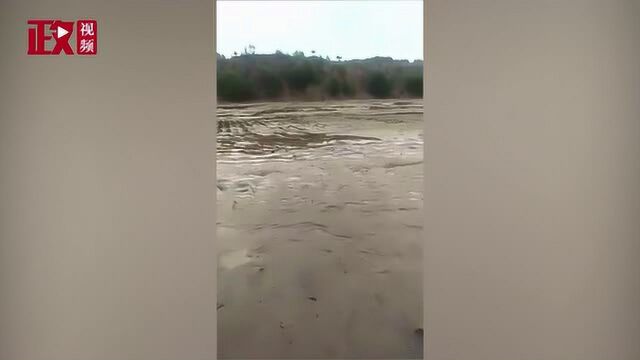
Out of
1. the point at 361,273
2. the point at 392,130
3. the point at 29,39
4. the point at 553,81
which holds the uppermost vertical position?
the point at 29,39

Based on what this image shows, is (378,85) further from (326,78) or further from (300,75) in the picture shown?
(300,75)

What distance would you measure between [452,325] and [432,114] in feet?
3.13

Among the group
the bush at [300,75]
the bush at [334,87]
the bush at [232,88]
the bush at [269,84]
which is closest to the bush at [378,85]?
the bush at [334,87]

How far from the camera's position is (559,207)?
9.64 feet

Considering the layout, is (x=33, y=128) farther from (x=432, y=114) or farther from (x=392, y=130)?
(x=432, y=114)


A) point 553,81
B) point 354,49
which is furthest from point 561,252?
point 354,49

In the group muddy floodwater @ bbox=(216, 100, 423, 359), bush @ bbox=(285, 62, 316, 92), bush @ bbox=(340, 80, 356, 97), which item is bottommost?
muddy floodwater @ bbox=(216, 100, 423, 359)

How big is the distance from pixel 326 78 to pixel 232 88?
421 millimetres

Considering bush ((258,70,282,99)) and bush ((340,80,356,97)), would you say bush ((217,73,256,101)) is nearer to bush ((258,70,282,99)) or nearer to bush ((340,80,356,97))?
bush ((258,70,282,99))

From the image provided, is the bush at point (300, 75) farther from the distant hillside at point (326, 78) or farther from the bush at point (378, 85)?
the bush at point (378, 85)

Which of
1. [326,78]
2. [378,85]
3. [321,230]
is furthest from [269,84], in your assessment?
[321,230]

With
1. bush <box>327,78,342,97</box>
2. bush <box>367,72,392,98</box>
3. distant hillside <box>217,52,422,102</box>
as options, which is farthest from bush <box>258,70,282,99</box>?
bush <box>367,72,392,98</box>

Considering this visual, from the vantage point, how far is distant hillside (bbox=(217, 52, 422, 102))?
291 cm

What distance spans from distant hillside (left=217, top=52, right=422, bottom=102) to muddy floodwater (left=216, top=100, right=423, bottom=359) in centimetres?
5
